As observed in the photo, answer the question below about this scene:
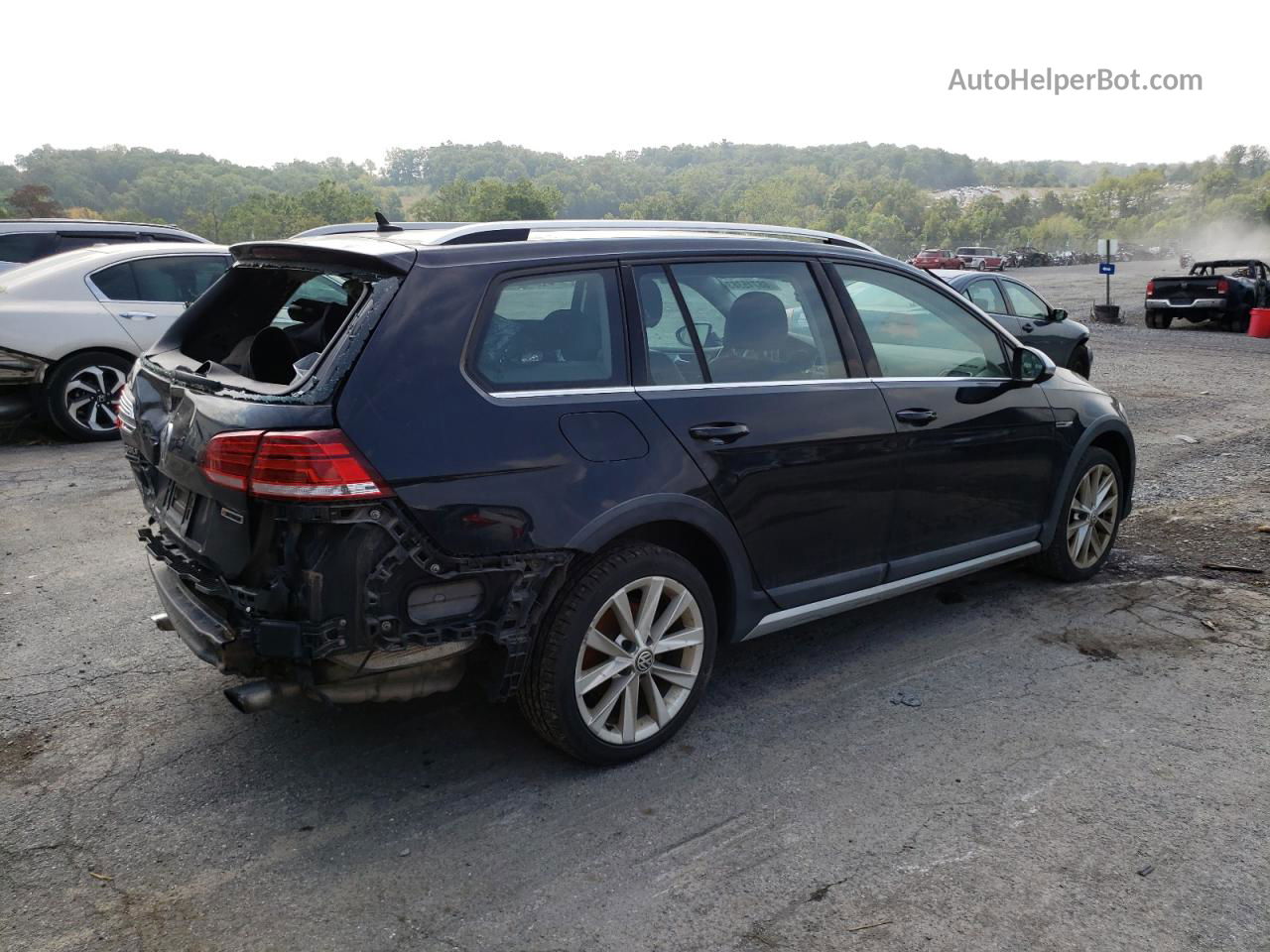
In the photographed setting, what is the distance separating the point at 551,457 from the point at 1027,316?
9.99 m

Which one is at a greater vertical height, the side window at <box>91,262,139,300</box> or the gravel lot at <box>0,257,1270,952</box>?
the side window at <box>91,262,139,300</box>

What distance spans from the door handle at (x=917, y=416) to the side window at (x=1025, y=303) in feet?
27.0

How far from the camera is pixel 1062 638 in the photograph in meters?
4.72

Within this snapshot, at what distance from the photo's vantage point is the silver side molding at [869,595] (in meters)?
3.95

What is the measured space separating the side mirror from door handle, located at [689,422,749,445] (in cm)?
179

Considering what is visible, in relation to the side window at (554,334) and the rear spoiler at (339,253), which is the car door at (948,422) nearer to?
the side window at (554,334)

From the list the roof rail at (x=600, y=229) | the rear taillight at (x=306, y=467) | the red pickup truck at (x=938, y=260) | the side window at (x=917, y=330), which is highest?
the red pickup truck at (x=938, y=260)

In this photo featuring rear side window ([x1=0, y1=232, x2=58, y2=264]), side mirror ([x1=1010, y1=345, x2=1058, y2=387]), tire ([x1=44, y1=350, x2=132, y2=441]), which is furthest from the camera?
rear side window ([x1=0, y1=232, x2=58, y2=264])

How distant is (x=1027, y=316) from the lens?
11.8 meters

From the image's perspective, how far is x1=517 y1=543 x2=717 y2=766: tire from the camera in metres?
3.30

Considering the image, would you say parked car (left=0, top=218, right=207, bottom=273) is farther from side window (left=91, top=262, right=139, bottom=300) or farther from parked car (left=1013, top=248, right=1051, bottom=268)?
parked car (left=1013, top=248, right=1051, bottom=268)

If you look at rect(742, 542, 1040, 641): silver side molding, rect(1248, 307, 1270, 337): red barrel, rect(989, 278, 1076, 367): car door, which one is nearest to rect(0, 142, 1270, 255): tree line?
rect(742, 542, 1040, 641): silver side molding

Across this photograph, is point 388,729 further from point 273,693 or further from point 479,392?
point 479,392

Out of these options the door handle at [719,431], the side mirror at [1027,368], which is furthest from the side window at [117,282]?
the side mirror at [1027,368]
